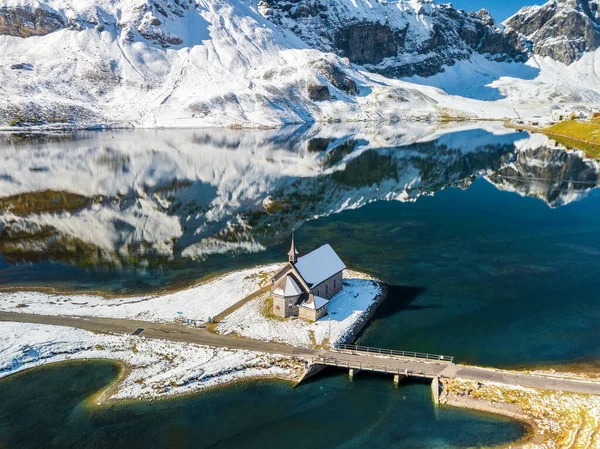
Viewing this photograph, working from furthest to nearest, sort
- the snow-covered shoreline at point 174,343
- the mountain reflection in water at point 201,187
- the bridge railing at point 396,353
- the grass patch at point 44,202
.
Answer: the grass patch at point 44,202, the mountain reflection in water at point 201,187, the bridge railing at point 396,353, the snow-covered shoreline at point 174,343

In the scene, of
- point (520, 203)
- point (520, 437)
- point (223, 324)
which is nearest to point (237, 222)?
point (223, 324)

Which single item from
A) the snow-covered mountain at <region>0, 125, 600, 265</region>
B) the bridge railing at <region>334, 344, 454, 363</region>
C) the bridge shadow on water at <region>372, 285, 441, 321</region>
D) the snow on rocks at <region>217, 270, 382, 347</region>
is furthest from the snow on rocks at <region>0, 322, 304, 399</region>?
the snow-covered mountain at <region>0, 125, 600, 265</region>

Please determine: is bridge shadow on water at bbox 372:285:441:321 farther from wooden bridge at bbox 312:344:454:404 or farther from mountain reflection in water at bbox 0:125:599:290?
mountain reflection in water at bbox 0:125:599:290

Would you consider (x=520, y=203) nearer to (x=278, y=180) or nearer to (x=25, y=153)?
(x=278, y=180)

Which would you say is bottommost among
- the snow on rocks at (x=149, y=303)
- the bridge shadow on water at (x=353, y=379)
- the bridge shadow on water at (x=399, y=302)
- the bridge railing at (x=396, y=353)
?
the bridge shadow on water at (x=353, y=379)

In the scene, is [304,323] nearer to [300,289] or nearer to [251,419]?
[300,289]

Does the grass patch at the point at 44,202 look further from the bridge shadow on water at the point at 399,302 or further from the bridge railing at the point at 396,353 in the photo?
the bridge railing at the point at 396,353

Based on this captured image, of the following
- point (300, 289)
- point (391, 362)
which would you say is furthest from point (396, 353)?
point (300, 289)


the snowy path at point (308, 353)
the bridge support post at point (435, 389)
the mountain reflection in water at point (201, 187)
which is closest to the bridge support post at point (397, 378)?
the snowy path at point (308, 353)
